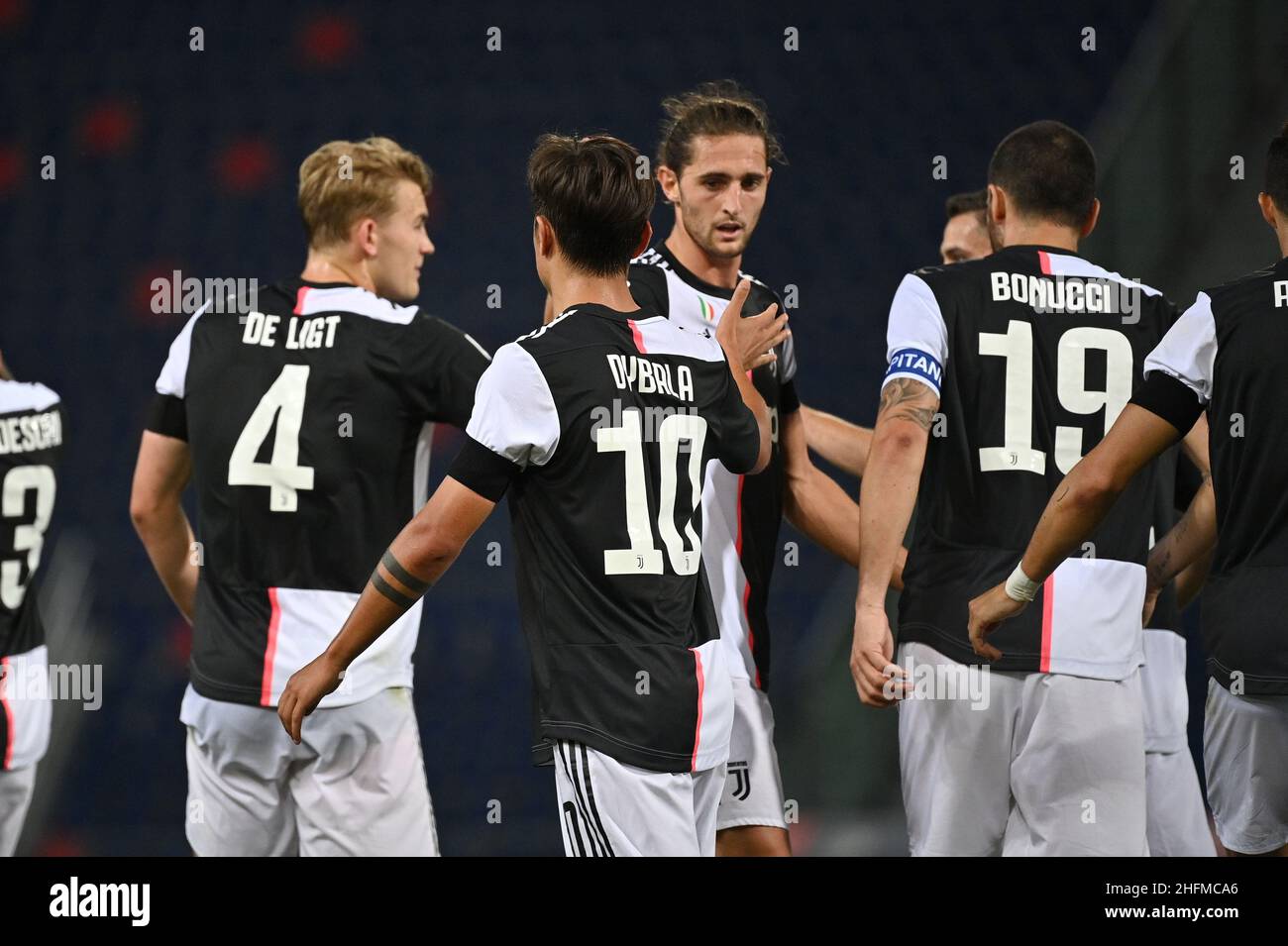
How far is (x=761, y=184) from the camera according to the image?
156 inches

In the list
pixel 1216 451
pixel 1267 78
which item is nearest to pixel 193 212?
pixel 1267 78

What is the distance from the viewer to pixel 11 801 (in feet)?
13.5

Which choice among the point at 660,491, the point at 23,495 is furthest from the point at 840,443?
the point at 23,495

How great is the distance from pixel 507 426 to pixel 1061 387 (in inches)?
57.6

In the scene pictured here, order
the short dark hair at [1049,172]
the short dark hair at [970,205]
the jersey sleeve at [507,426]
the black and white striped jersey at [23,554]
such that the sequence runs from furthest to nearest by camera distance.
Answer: the short dark hair at [970,205] → the black and white striped jersey at [23,554] → the short dark hair at [1049,172] → the jersey sleeve at [507,426]

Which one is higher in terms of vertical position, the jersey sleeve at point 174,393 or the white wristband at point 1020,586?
the jersey sleeve at point 174,393

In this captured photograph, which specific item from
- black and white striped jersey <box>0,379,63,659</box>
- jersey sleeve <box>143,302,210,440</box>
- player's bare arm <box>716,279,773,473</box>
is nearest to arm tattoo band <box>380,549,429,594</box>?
player's bare arm <box>716,279,773,473</box>

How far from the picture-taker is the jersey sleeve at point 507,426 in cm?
273

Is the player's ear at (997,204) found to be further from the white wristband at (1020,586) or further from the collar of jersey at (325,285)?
the collar of jersey at (325,285)

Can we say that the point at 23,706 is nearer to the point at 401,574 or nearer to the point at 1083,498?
the point at 401,574

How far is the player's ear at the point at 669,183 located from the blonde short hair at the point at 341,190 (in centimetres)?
72

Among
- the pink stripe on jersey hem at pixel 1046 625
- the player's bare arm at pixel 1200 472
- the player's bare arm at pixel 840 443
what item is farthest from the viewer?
the player's bare arm at pixel 840 443

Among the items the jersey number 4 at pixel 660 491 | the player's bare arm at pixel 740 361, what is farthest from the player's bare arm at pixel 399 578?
the player's bare arm at pixel 740 361

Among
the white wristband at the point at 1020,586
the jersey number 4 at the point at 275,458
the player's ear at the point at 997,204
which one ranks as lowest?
the white wristband at the point at 1020,586
